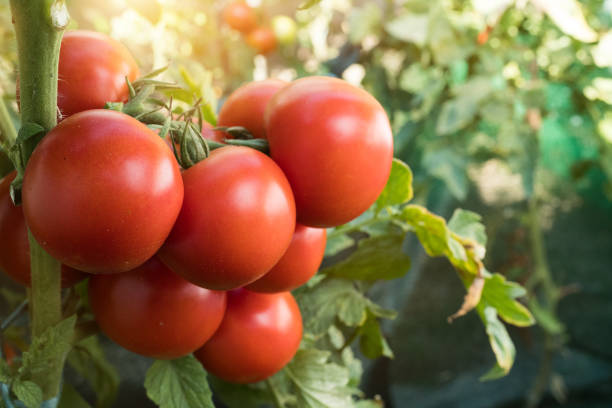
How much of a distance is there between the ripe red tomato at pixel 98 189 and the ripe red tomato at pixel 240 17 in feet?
4.04

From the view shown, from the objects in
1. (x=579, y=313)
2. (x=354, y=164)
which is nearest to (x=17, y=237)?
(x=354, y=164)

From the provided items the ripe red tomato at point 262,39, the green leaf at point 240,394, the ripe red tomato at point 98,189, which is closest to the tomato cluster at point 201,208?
the ripe red tomato at point 98,189

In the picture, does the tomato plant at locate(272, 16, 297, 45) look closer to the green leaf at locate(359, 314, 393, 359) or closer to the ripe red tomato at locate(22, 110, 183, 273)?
the green leaf at locate(359, 314, 393, 359)

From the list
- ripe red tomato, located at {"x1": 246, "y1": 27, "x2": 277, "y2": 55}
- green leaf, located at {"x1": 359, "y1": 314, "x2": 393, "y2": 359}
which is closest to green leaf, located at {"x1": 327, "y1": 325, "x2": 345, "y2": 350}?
green leaf, located at {"x1": 359, "y1": 314, "x2": 393, "y2": 359}

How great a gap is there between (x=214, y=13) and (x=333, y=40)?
0.33 m

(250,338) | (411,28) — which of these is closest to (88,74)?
(250,338)

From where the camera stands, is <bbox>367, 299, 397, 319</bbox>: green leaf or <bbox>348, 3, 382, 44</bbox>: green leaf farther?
<bbox>348, 3, 382, 44</bbox>: green leaf

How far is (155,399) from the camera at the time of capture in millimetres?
377

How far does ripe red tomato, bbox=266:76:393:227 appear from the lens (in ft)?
1.07

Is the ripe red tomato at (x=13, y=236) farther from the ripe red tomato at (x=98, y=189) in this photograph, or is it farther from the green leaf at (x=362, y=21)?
the green leaf at (x=362, y=21)

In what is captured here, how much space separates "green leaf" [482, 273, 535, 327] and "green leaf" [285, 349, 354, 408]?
0.14 meters

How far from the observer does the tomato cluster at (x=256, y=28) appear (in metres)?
1.43

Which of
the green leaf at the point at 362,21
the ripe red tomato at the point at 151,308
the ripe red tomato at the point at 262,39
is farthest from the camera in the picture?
the ripe red tomato at the point at 262,39

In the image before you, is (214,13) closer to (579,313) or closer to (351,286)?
(351,286)
